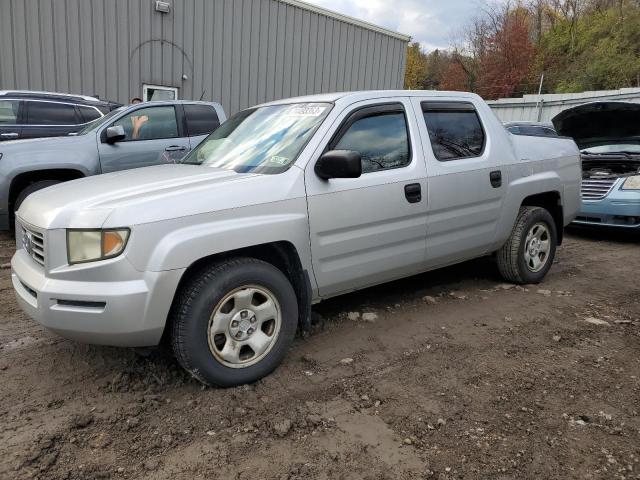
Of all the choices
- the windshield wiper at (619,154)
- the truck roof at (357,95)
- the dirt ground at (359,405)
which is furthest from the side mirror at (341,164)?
the windshield wiper at (619,154)

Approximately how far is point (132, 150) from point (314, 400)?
504 centimetres

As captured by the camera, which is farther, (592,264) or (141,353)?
(592,264)

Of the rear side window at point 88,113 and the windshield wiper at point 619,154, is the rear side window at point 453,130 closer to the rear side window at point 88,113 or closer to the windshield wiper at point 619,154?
the windshield wiper at point 619,154

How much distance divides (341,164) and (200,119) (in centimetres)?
513

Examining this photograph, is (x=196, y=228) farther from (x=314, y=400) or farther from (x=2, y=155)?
(x=2, y=155)

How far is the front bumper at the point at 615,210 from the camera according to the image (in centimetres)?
712

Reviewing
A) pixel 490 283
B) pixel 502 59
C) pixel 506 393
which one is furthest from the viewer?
pixel 502 59

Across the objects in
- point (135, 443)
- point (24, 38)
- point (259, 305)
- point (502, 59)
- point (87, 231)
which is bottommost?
point (135, 443)

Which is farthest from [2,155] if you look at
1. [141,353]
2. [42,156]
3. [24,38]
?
[24,38]

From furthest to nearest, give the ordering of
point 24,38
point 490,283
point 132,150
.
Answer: point 24,38, point 132,150, point 490,283

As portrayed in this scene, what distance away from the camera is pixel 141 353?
3170 mm

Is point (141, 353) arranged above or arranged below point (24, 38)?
below

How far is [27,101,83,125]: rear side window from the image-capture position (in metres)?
7.87

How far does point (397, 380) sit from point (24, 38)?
36.7 ft
